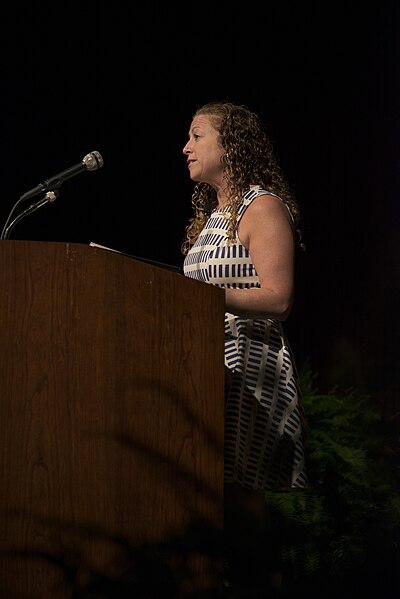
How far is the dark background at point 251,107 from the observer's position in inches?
161

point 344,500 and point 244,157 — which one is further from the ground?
point 244,157

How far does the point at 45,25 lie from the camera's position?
13.3 feet

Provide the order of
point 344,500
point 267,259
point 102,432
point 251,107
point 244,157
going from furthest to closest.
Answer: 1. point 251,107
2. point 344,500
3. point 244,157
4. point 267,259
5. point 102,432

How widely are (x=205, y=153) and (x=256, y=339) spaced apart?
54 cm

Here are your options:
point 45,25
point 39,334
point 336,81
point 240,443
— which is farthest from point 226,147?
point 336,81

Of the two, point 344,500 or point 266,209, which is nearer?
point 266,209

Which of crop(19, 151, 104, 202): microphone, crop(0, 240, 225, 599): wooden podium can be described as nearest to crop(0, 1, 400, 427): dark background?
crop(19, 151, 104, 202): microphone

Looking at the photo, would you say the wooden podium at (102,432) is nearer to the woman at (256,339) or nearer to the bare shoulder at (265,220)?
the woman at (256,339)

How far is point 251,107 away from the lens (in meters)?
4.44

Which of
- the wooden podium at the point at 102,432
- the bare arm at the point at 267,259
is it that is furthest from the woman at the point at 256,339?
the wooden podium at the point at 102,432

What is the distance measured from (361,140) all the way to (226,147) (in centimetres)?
221

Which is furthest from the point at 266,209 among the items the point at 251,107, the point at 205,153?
the point at 251,107

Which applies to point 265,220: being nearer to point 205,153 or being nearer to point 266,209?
point 266,209

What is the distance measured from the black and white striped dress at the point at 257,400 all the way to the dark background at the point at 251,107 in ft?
6.10
